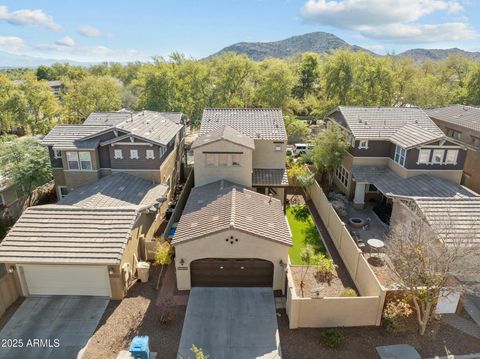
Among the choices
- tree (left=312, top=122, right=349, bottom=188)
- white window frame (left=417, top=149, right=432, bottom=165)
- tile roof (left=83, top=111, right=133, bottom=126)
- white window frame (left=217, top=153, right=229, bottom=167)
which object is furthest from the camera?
tile roof (left=83, top=111, right=133, bottom=126)

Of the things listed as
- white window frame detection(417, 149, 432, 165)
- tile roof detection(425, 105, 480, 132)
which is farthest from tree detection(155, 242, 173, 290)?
tile roof detection(425, 105, 480, 132)

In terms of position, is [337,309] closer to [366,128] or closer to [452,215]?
[452,215]

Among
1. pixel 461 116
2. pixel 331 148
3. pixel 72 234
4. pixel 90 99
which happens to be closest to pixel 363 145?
pixel 331 148

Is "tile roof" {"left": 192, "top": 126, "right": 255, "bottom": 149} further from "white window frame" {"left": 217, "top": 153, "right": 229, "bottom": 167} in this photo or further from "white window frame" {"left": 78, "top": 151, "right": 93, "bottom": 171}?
"white window frame" {"left": 78, "top": 151, "right": 93, "bottom": 171}

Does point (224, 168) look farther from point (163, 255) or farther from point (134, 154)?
point (163, 255)

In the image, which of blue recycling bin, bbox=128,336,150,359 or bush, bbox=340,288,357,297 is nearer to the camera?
blue recycling bin, bbox=128,336,150,359
